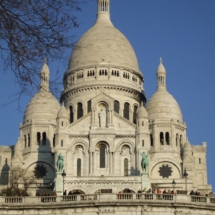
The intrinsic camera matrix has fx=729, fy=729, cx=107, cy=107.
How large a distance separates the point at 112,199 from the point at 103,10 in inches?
2889

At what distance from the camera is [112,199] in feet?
154

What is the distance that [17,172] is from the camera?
91500 millimetres

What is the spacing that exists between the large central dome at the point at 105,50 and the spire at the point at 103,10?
4.74m

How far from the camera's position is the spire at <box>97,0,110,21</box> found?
116125 millimetres

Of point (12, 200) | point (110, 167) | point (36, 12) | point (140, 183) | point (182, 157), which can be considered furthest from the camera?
point (182, 157)

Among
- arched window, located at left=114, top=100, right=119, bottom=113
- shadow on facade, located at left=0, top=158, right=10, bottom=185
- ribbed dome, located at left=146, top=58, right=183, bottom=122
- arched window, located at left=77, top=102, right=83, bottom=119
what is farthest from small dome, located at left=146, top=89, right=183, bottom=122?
shadow on facade, located at left=0, top=158, right=10, bottom=185

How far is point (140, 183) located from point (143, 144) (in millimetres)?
7943

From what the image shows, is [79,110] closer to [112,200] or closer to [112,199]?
[112,199]

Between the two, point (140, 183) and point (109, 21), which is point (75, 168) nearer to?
point (140, 183)

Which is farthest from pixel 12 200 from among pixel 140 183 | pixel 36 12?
pixel 140 183

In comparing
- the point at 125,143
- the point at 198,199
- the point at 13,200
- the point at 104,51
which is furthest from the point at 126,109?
the point at 13,200

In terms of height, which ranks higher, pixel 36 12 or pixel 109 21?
pixel 109 21

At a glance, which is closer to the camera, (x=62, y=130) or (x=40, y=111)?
(x=62, y=130)

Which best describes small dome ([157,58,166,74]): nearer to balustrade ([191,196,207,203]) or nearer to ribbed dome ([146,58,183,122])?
ribbed dome ([146,58,183,122])
